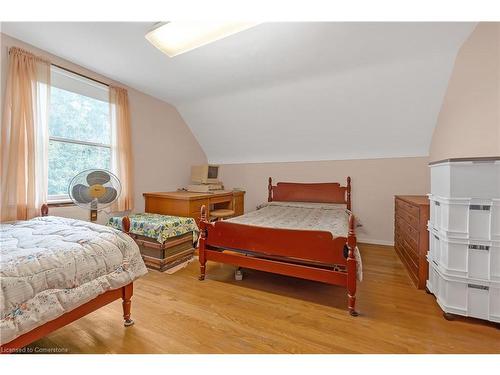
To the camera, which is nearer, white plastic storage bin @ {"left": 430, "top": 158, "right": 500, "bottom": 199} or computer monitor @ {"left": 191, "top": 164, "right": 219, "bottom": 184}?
white plastic storage bin @ {"left": 430, "top": 158, "right": 500, "bottom": 199}

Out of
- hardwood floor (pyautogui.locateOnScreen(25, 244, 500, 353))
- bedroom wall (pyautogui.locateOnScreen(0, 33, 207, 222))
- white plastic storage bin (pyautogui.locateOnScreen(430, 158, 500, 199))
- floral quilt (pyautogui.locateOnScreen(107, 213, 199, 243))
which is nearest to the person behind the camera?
hardwood floor (pyautogui.locateOnScreen(25, 244, 500, 353))

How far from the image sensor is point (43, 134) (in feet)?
7.60

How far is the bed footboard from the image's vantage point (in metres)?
1.82

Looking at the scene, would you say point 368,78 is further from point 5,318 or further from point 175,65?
point 5,318

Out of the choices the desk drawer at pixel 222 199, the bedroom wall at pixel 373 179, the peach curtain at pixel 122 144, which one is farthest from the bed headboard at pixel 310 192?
the peach curtain at pixel 122 144

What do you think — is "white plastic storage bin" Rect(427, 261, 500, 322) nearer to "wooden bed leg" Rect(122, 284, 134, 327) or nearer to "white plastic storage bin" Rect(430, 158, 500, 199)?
"white plastic storage bin" Rect(430, 158, 500, 199)

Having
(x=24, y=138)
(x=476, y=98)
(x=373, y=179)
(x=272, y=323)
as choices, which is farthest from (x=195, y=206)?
(x=476, y=98)

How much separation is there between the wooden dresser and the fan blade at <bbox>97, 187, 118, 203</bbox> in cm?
311

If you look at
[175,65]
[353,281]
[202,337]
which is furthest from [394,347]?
[175,65]

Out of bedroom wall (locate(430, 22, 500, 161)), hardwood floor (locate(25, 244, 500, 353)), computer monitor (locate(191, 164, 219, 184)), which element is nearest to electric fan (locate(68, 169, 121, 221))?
hardwood floor (locate(25, 244, 500, 353))

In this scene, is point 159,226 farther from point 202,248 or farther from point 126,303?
point 126,303

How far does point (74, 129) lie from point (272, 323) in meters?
3.03

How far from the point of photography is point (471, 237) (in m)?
1.59

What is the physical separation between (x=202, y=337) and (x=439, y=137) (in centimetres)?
355
